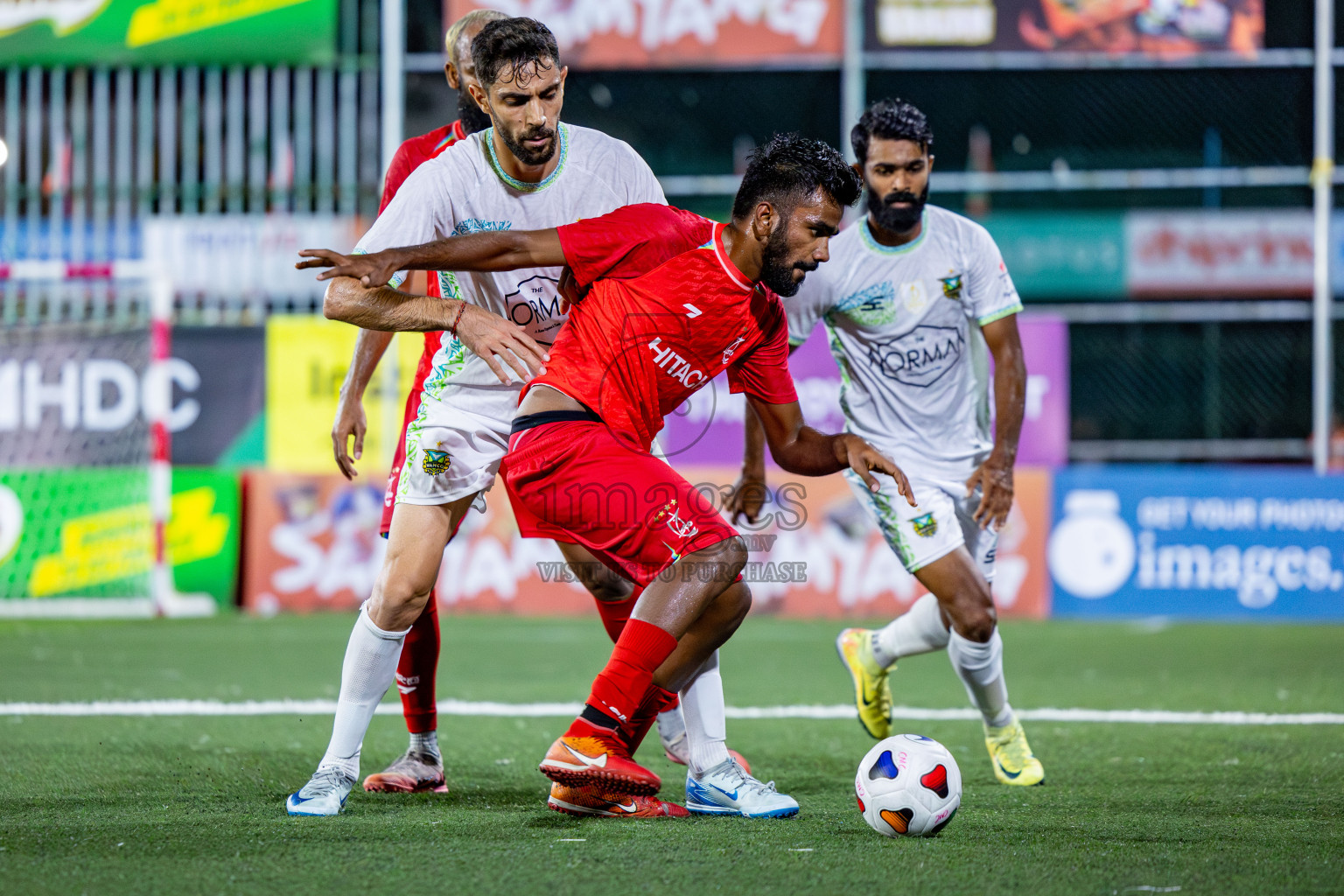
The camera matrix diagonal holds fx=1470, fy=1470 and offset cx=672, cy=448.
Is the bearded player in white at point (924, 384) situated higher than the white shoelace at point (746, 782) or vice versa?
the bearded player in white at point (924, 384)

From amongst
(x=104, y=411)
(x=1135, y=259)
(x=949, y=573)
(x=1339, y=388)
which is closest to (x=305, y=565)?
(x=104, y=411)

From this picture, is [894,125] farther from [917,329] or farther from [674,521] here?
[674,521]

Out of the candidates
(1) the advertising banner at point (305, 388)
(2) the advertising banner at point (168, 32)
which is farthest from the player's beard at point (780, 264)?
(2) the advertising banner at point (168, 32)

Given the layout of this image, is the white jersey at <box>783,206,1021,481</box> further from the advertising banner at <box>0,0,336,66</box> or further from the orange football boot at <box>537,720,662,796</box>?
the advertising banner at <box>0,0,336,66</box>

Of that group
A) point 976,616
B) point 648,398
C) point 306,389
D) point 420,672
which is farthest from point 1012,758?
point 306,389

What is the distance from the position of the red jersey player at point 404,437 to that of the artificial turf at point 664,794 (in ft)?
0.50

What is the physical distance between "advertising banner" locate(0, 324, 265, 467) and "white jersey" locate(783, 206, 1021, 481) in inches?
276

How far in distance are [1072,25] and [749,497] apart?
30.7 feet

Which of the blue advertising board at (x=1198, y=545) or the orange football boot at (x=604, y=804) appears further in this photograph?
the blue advertising board at (x=1198, y=545)

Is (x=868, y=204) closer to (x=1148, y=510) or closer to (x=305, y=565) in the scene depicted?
(x=1148, y=510)

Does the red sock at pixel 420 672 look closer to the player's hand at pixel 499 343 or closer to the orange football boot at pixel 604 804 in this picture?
the orange football boot at pixel 604 804

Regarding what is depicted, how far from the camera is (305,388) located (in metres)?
11.1

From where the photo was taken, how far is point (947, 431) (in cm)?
525

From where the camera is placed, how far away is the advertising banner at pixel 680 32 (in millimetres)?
12680
